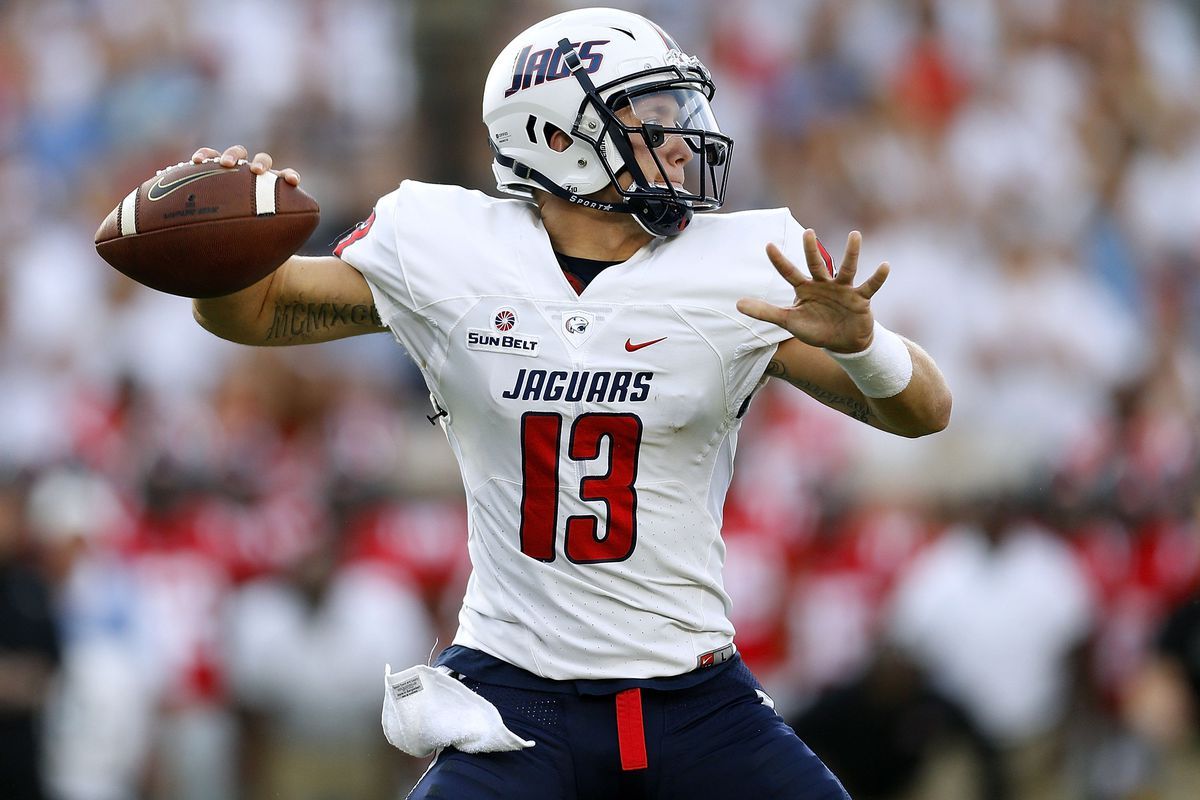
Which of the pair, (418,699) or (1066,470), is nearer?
(418,699)

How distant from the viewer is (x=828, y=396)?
12.4 feet

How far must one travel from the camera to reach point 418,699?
3584 millimetres

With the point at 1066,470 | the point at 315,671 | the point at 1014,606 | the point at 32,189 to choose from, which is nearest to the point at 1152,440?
the point at 1066,470

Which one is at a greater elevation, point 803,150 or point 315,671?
point 803,150

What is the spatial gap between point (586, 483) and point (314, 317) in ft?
2.23

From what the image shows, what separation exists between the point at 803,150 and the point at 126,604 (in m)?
4.29

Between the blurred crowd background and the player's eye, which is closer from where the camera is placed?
the player's eye

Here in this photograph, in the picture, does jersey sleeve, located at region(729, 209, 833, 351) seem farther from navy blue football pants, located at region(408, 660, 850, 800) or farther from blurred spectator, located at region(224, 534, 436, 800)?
blurred spectator, located at region(224, 534, 436, 800)

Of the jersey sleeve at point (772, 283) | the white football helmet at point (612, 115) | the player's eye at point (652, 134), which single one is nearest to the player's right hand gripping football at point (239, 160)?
the white football helmet at point (612, 115)

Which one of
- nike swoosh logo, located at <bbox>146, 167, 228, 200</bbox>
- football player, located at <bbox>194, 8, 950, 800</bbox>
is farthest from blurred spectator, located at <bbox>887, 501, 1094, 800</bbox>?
nike swoosh logo, located at <bbox>146, 167, 228, 200</bbox>

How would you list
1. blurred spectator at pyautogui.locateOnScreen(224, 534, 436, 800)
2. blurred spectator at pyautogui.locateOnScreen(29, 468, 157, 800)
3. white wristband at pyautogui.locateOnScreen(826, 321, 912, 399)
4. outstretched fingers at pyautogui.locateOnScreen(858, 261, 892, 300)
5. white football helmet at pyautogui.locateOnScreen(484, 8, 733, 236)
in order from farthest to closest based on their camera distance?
1. blurred spectator at pyautogui.locateOnScreen(224, 534, 436, 800)
2. blurred spectator at pyautogui.locateOnScreen(29, 468, 157, 800)
3. white football helmet at pyautogui.locateOnScreen(484, 8, 733, 236)
4. white wristband at pyautogui.locateOnScreen(826, 321, 912, 399)
5. outstretched fingers at pyautogui.locateOnScreen(858, 261, 892, 300)

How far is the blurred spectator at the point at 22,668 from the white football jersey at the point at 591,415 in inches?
171

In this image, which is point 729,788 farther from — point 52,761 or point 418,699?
point 52,761

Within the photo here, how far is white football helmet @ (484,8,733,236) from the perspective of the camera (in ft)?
12.1
